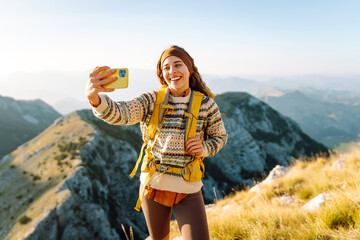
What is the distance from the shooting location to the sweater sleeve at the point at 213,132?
2762mm

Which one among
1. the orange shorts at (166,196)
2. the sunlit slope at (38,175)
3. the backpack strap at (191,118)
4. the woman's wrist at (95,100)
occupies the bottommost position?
the sunlit slope at (38,175)

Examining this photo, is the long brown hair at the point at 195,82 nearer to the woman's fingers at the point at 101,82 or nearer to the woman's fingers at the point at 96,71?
the woman's fingers at the point at 96,71

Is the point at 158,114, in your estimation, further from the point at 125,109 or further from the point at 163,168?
the point at 163,168

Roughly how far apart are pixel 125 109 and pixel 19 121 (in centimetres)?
19102

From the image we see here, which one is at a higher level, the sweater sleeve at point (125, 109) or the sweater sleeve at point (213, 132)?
the sweater sleeve at point (125, 109)

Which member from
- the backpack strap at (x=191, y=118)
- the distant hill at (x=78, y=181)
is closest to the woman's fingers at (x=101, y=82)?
the backpack strap at (x=191, y=118)

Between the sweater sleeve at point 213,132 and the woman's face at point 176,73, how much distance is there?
1.55 ft

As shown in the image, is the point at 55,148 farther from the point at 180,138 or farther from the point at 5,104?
the point at 5,104

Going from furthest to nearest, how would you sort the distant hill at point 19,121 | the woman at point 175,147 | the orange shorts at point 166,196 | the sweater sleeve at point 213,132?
1. the distant hill at point 19,121
2. the sweater sleeve at point 213,132
3. the orange shorts at point 166,196
4. the woman at point 175,147

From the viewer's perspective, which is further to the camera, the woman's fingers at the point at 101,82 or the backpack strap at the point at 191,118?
the backpack strap at the point at 191,118

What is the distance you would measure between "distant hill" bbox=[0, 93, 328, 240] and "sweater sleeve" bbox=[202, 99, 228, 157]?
1972cm

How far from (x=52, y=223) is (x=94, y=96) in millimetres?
35699

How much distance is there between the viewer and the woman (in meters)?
2.52

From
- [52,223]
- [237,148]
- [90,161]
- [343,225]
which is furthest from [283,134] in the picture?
[343,225]
